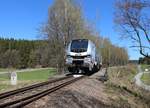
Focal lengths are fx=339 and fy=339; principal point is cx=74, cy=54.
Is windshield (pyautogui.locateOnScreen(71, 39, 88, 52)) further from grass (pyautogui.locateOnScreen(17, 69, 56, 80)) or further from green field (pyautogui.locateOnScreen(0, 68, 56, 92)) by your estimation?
grass (pyautogui.locateOnScreen(17, 69, 56, 80))

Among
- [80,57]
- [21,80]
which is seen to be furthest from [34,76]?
[21,80]

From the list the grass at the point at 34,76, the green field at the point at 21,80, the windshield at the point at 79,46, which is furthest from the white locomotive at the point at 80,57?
the grass at the point at 34,76

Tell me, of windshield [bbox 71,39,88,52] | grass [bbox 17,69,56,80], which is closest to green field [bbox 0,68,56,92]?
grass [bbox 17,69,56,80]

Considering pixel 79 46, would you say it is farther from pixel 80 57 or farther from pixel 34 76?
pixel 34 76

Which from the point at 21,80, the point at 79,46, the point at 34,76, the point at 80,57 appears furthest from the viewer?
the point at 34,76

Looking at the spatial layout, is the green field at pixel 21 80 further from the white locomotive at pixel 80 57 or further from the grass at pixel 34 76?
the white locomotive at pixel 80 57

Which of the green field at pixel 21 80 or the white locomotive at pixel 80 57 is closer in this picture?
the green field at pixel 21 80

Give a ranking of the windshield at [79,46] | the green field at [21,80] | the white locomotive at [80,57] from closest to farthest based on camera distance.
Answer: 1. the green field at [21,80]
2. the white locomotive at [80,57]
3. the windshield at [79,46]

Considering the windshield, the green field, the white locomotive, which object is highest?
the windshield

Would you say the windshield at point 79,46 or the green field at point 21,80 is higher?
the windshield at point 79,46

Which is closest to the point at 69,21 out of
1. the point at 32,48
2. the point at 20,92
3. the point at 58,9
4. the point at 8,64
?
the point at 58,9

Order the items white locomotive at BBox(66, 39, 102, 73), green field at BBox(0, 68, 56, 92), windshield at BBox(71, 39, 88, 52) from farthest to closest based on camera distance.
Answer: windshield at BBox(71, 39, 88, 52) < white locomotive at BBox(66, 39, 102, 73) < green field at BBox(0, 68, 56, 92)

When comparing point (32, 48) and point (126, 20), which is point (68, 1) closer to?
point (126, 20)

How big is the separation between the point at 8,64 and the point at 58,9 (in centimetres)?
5709
